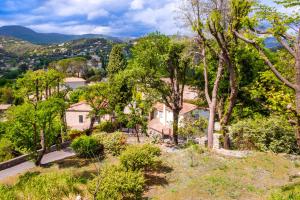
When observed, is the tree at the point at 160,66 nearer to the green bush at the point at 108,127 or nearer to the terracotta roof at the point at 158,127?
the terracotta roof at the point at 158,127

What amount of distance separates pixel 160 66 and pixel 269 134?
1107cm

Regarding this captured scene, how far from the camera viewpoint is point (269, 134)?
20.5m

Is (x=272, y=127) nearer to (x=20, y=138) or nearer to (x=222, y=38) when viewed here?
(x=222, y=38)

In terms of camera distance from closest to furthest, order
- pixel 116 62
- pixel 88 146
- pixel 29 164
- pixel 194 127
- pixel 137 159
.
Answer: pixel 137 159
pixel 88 146
pixel 29 164
pixel 194 127
pixel 116 62

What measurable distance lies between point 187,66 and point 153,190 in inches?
580

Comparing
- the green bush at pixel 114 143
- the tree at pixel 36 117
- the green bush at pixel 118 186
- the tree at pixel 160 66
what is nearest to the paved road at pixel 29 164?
the tree at pixel 36 117

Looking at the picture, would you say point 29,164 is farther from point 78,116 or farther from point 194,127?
point 78,116

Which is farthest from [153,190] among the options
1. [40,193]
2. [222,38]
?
[222,38]

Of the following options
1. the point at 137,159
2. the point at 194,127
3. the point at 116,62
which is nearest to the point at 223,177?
the point at 137,159

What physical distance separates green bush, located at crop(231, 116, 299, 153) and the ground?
152 centimetres

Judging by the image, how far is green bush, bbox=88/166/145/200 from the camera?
13.2 metres

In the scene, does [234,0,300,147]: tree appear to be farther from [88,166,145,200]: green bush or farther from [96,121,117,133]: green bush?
[96,121,117,133]: green bush

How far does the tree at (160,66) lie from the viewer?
2683cm

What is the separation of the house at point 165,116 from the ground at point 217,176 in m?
20.2
